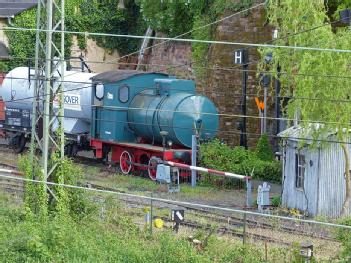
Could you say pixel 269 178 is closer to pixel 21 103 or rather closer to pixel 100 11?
pixel 21 103

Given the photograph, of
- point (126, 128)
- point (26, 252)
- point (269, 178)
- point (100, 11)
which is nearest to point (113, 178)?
point (126, 128)

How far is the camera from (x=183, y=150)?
32531 millimetres

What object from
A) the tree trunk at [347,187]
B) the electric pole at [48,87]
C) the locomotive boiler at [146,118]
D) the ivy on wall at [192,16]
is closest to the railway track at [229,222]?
the tree trunk at [347,187]

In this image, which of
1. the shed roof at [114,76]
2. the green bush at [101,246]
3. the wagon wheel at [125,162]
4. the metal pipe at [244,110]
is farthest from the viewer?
the metal pipe at [244,110]

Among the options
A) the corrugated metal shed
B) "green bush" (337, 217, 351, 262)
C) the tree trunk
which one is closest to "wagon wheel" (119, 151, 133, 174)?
the corrugated metal shed

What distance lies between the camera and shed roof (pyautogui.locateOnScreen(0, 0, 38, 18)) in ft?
159

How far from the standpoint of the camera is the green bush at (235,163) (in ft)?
103

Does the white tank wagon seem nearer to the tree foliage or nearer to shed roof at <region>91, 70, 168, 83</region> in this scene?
shed roof at <region>91, 70, 168, 83</region>

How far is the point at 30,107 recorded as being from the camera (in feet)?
124

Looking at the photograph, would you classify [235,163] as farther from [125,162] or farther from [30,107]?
[30,107]

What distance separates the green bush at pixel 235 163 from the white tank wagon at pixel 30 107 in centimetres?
550

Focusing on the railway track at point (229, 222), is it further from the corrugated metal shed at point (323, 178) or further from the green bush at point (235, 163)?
the green bush at point (235, 163)

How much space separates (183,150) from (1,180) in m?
A: 6.10

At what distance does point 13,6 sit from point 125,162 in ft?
60.6
